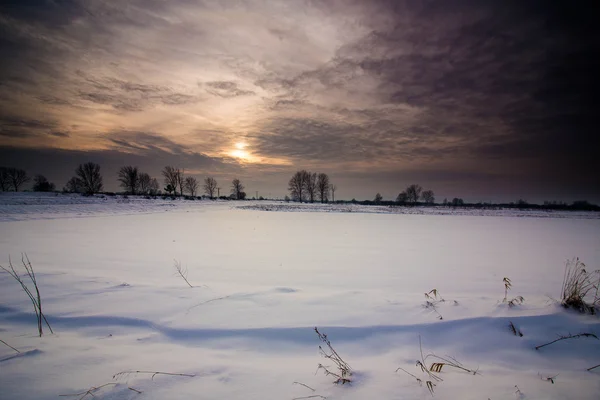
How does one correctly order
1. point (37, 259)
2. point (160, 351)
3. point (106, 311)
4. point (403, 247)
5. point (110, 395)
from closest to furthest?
point (110, 395) < point (160, 351) < point (106, 311) < point (37, 259) < point (403, 247)

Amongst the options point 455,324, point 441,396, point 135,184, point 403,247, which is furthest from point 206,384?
point 135,184

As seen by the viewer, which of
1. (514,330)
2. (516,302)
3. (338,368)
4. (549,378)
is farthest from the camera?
(516,302)

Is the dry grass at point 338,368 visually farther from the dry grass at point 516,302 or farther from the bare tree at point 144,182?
the bare tree at point 144,182

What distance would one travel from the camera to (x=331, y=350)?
8.41 feet

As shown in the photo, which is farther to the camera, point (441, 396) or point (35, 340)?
point (35, 340)

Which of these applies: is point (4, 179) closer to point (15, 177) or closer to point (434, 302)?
point (15, 177)

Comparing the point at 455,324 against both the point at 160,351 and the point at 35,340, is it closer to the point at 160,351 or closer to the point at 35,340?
the point at 160,351

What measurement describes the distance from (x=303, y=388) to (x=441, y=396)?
1.09 metres

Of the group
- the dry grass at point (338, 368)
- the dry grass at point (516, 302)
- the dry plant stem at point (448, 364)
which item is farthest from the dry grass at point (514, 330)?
the dry grass at point (338, 368)

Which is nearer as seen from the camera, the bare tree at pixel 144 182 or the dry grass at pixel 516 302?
the dry grass at pixel 516 302

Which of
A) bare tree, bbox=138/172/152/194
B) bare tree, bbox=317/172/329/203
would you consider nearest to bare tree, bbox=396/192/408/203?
bare tree, bbox=317/172/329/203

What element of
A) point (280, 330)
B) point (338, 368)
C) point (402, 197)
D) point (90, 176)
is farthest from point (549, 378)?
point (402, 197)

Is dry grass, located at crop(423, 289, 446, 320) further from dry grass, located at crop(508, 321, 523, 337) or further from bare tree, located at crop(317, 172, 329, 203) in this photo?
bare tree, located at crop(317, 172, 329, 203)

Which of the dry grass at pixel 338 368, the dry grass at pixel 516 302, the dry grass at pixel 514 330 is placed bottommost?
the dry grass at pixel 338 368
